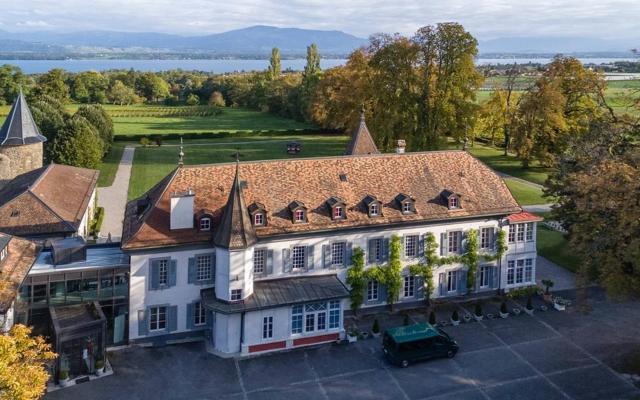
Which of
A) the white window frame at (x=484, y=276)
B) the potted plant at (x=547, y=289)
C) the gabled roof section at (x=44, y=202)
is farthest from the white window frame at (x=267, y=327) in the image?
the potted plant at (x=547, y=289)

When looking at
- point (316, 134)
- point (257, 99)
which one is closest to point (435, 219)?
point (316, 134)

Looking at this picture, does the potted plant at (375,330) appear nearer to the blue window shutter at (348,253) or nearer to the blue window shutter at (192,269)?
the blue window shutter at (348,253)

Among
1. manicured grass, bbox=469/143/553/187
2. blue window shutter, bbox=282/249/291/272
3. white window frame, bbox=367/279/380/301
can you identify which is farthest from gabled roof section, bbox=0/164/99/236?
manicured grass, bbox=469/143/553/187

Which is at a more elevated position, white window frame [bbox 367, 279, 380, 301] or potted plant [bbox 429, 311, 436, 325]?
white window frame [bbox 367, 279, 380, 301]

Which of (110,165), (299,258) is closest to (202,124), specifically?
(110,165)

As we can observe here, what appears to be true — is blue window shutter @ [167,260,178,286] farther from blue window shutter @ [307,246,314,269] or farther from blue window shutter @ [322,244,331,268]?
blue window shutter @ [322,244,331,268]

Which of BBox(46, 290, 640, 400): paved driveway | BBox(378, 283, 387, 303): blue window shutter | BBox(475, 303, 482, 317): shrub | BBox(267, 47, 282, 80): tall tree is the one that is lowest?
BBox(46, 290, 640, 400): paved driveway
